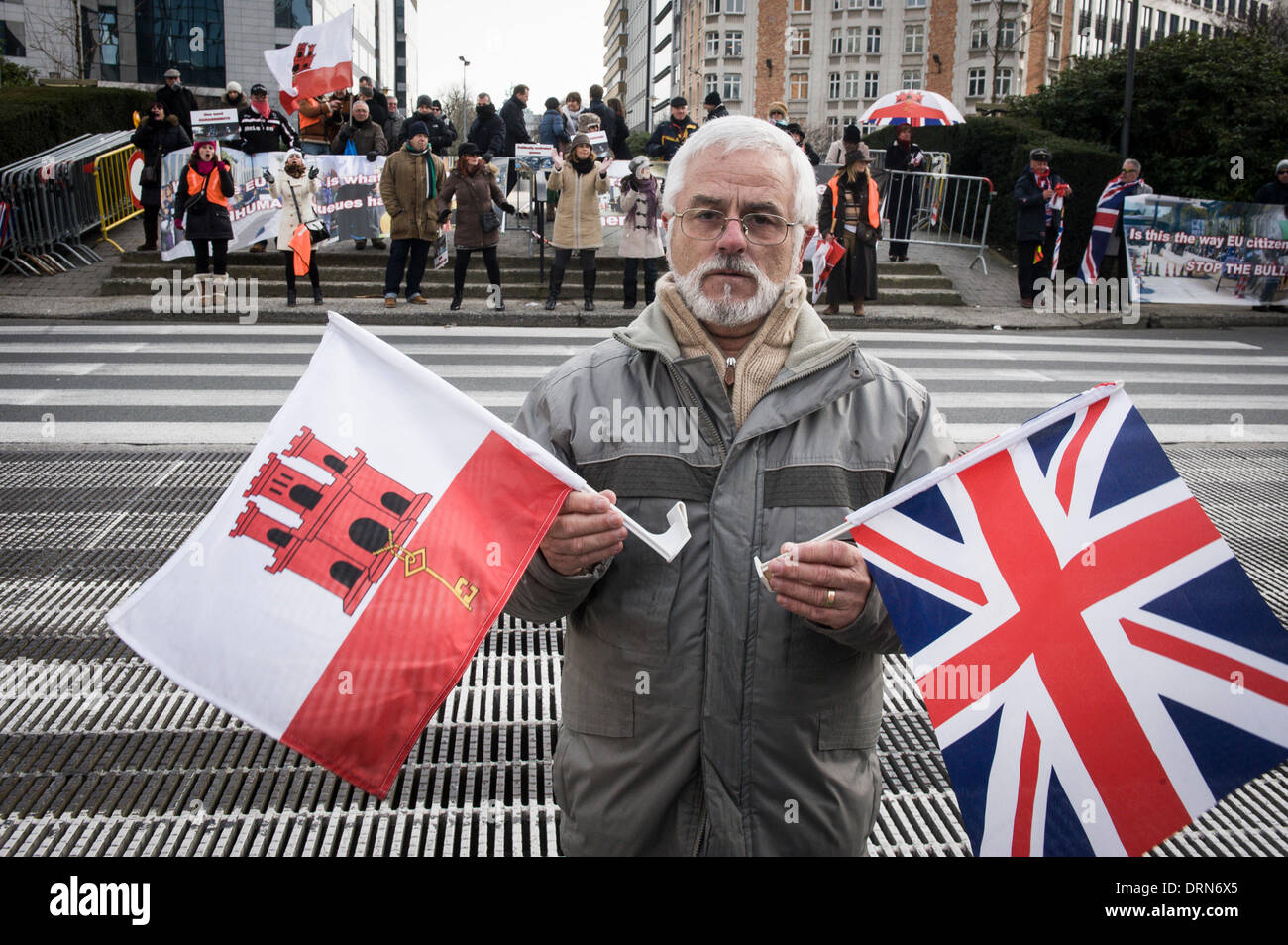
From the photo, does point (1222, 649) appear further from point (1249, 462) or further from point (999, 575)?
point (1249, 462)

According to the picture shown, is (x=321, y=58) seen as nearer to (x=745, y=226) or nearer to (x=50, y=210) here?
(x=50, y=210)

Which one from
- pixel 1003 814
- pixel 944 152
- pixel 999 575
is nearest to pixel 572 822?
pixel 1003 814

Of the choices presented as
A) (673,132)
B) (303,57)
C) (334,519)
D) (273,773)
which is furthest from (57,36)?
(334,519)

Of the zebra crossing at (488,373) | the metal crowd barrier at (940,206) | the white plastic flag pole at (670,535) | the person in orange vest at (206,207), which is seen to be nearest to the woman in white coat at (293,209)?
the person in orange vest at (206,207)

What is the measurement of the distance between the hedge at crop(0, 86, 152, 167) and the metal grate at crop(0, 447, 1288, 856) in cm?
1448

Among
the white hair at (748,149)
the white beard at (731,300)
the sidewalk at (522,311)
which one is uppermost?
the white hair at (748,149)

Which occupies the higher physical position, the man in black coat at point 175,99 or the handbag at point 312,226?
the man in black coat at point 175,99

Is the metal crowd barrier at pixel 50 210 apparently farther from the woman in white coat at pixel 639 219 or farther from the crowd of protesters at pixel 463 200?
the woman in white coat at pixel 639 219

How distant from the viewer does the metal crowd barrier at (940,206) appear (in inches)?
739

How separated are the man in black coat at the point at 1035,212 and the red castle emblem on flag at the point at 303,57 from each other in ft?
37.7

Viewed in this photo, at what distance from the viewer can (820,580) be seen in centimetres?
207

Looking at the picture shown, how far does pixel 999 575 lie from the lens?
2268 millimetres

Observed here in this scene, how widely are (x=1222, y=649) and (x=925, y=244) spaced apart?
19115mm

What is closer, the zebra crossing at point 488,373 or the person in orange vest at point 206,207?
the zebra crossing at point 488,373
